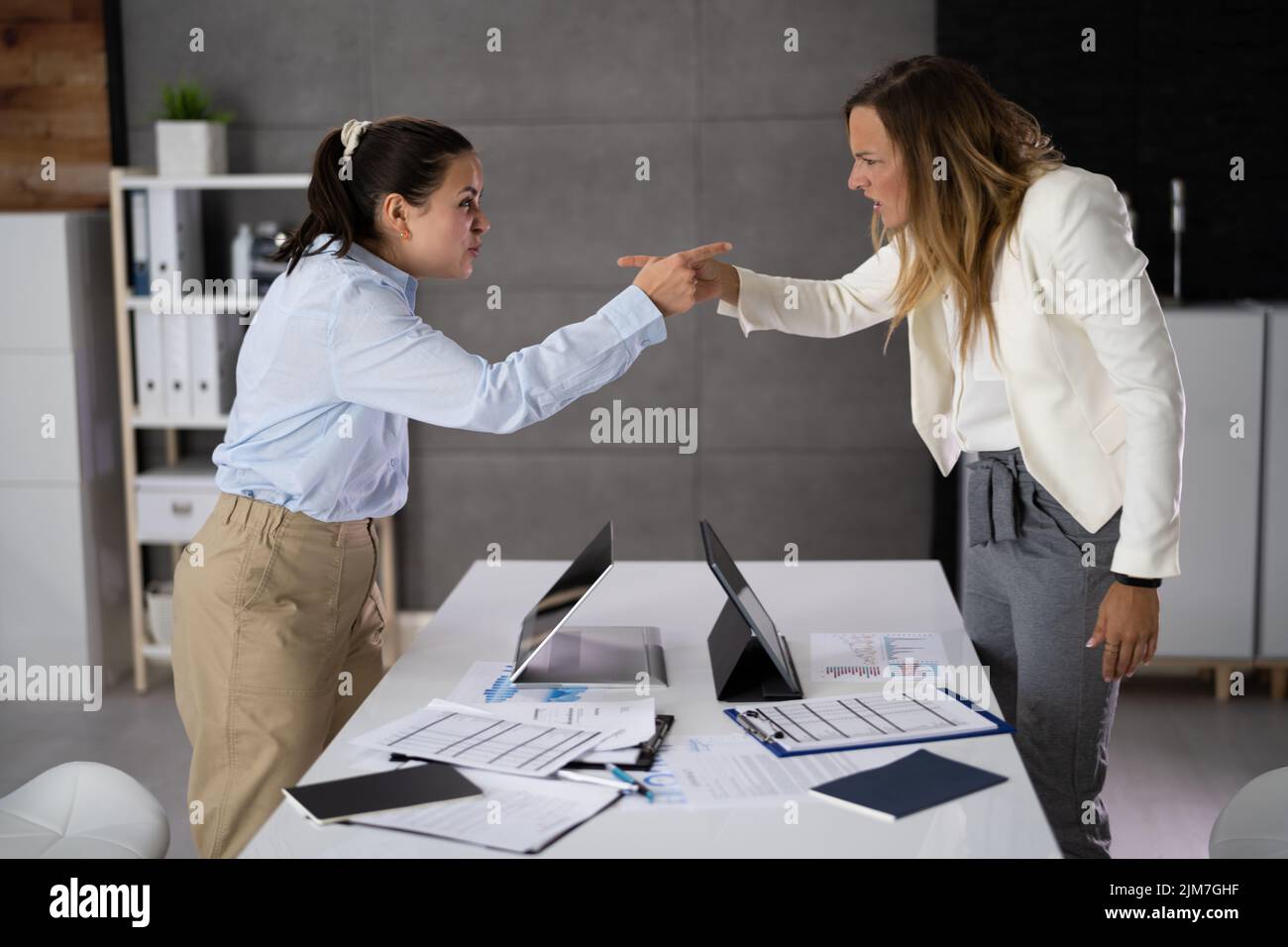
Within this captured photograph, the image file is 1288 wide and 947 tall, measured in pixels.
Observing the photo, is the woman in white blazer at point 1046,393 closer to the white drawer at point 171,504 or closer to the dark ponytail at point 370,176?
the dark ponytail at point 370,176

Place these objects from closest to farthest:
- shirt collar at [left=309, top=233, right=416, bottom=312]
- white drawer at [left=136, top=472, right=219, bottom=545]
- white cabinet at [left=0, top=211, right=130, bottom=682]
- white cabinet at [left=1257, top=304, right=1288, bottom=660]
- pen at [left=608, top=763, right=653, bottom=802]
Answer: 1. pen at [left=608, top=763, right=653, bottom=802]
2. shirt collar at [left=309, top=233, right=416, bottom=312]
3. white cabinet at [left=1257, top=304, right=1288, bottom=660]
4. white cabinet at [left=0, top=211, right=130, bottom=682]
5. white drawer at [left=136, top=472, right=219, bottom=545]

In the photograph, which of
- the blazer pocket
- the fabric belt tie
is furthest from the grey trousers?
the blazer pocket

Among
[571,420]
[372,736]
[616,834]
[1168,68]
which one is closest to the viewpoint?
[616,834]

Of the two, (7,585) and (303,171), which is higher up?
(303,171)

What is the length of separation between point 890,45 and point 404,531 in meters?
2.17

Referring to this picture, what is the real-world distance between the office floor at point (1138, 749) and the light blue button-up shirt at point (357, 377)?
1.34 m

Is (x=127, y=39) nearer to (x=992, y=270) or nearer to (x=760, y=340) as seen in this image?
(x=760, y=340)

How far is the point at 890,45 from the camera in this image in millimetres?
3936

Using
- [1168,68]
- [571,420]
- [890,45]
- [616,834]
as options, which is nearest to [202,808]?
[616,834]

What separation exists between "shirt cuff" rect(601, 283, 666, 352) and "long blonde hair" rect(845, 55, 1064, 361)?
1.41ft

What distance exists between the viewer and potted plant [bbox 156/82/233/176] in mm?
3912

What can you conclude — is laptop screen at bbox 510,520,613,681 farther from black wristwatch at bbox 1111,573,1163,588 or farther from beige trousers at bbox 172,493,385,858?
black wristwatch at bbox 1111,573,1163,588

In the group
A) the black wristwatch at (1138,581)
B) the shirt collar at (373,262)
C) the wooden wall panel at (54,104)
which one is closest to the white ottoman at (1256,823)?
the black wristwatch at (1138,581)

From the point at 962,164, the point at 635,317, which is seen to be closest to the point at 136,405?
the point at 635,317
